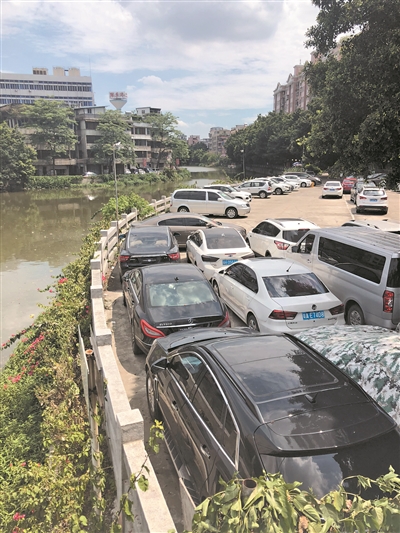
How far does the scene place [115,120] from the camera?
7350cm

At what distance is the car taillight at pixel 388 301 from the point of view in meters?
7.62

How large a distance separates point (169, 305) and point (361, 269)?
4025 millimetres

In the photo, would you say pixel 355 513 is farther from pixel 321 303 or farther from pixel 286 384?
pixel 321 303

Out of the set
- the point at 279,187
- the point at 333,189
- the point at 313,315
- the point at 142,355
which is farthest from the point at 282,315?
the point at 279,187

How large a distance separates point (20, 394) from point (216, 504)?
678cm

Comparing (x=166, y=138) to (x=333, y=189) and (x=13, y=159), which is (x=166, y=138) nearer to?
(x=13, y=159)

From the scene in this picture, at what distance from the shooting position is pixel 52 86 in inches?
6348

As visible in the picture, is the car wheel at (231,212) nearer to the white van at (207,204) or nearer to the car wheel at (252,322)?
the white van at (207,204)

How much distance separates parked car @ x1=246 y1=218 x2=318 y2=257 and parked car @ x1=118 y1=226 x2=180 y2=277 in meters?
3.33

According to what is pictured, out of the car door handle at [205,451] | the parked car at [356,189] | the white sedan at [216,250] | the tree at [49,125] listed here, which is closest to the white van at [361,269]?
the white sedan at [216,250]

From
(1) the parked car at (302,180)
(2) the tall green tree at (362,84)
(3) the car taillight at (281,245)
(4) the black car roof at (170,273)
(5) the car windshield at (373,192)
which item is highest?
(2) the tall green tree at (362,84)

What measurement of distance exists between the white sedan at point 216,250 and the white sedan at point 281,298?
7.74 ft

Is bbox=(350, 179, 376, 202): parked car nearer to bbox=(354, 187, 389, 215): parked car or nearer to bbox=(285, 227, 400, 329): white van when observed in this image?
bbox=(354, 187, 389, 215): parked car

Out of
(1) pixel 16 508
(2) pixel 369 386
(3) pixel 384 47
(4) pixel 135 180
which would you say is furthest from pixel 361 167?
(4) pixel 135 180
